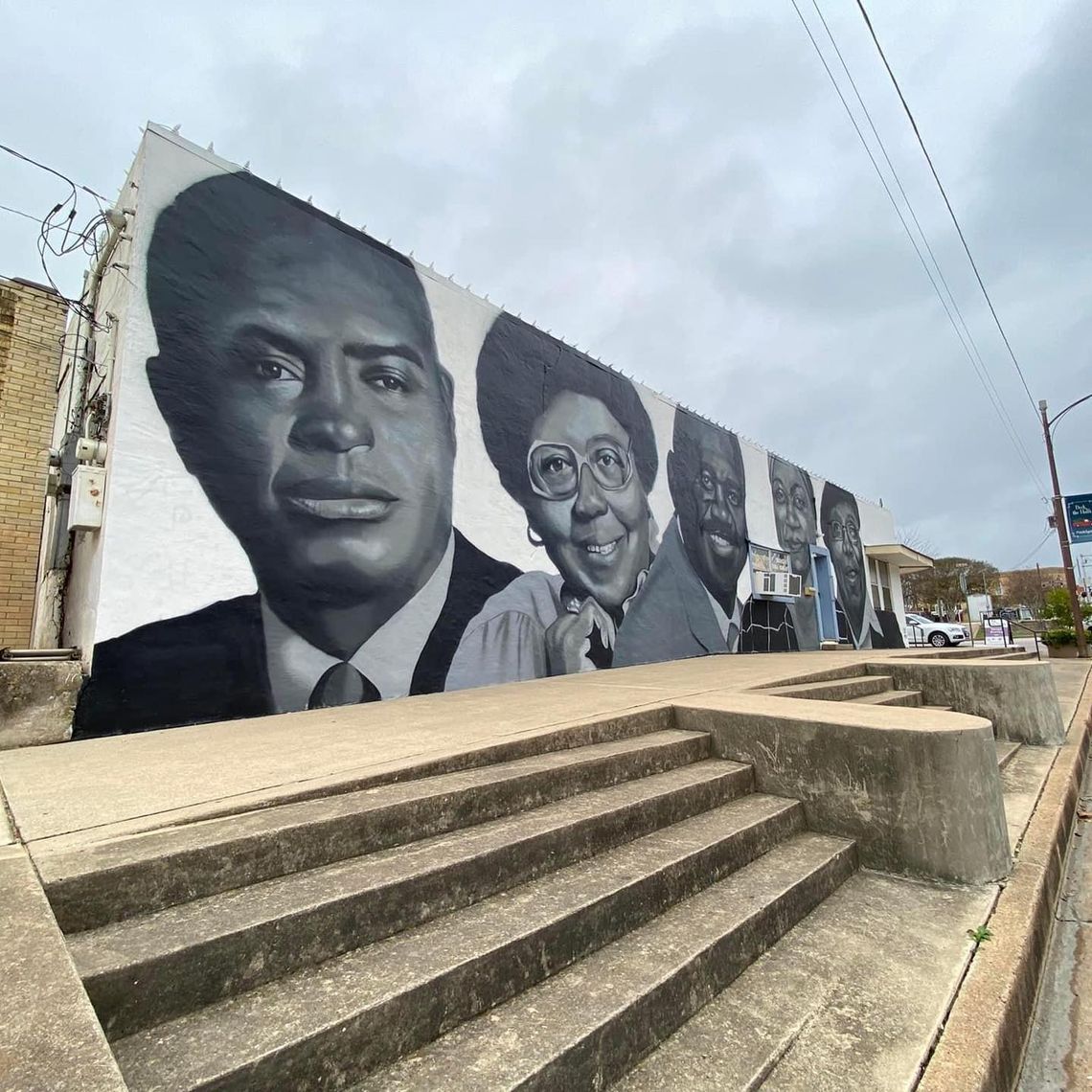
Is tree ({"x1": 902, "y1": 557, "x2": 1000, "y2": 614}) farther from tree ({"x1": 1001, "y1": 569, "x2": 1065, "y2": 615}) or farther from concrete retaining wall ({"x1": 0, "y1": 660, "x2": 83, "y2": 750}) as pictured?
concrete retaining wall ({"x1": 0, "y1": 660, "x2": 83, "y2": 750})

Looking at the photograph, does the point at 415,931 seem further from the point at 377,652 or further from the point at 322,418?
the point at 322,418

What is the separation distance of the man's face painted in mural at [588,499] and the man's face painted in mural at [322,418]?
186 centimetres

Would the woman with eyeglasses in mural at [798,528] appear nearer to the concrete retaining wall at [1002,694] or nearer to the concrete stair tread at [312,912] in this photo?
the concrete retaining wall at [1002,694]

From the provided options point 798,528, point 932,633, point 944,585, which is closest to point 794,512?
point 798,528

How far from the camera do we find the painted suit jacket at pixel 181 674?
4.54 m

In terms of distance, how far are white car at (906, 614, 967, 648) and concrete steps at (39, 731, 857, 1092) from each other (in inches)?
926

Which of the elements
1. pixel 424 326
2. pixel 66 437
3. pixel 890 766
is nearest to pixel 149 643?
pixel 66 437

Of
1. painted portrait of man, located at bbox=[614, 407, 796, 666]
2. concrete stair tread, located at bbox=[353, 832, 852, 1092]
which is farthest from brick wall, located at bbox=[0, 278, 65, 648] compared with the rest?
painted portrait of man, located at bbox=[614, 407, 796, 666]

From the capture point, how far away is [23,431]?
6.82m

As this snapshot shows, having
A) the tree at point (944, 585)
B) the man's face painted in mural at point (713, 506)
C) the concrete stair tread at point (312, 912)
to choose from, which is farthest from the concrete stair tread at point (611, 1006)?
the tree at point (944, 585)

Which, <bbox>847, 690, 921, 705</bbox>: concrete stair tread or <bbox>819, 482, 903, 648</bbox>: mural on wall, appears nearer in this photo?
<bbox>847, 690, 921, 705</bbox>: concrete stair tread

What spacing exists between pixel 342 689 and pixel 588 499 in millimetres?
4901

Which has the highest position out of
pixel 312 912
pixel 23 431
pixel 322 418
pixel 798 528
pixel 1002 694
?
pixel 798 528

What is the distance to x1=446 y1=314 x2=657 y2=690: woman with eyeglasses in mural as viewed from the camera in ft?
25.8
